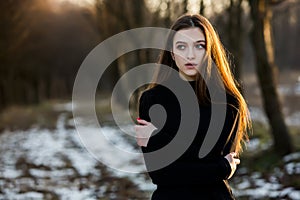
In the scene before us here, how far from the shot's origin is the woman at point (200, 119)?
254cm

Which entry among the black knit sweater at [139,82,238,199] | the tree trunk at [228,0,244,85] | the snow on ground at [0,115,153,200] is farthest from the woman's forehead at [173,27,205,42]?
the tree trunk at [228,0,244,85]

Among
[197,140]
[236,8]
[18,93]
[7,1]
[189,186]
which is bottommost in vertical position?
[18,93]

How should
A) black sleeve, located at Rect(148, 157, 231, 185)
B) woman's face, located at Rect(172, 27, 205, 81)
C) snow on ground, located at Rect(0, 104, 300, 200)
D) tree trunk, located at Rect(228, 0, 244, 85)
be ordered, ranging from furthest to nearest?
tree trunk, located at Rect(228, 0, 244, 85)
snow on ground, located at Rect(0, 104, 300, 200)
woman's face, located at Rect(172, 27, 205, 81)
black sleeve, located at Rect(148, 157, 231, 185)

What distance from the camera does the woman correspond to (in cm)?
254

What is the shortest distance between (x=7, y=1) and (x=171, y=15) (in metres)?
9.01

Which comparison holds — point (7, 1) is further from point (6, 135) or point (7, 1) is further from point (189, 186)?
point (189, 186)

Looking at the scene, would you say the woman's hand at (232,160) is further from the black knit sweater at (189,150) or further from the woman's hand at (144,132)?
the woman's hand at (144,132)

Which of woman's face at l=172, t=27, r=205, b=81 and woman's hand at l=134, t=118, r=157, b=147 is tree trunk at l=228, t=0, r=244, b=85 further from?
woman's hand at l=134, t=118, r=157, b=147

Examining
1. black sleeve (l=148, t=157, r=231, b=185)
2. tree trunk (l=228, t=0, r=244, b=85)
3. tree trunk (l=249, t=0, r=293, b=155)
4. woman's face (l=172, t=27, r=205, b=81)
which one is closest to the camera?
black sleeve (l=148, t=157, r=231, b=185)

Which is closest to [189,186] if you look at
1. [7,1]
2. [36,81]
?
[7,1]

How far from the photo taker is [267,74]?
420 inches

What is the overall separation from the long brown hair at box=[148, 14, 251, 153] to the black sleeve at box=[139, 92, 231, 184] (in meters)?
0.24

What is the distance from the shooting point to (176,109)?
8.73ft

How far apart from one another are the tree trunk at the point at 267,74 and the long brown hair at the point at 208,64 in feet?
26.7
